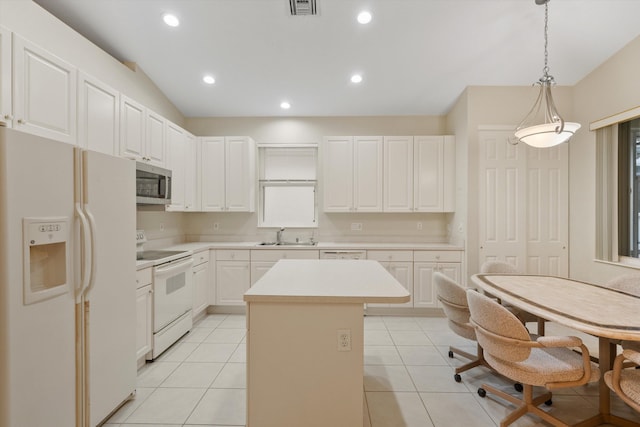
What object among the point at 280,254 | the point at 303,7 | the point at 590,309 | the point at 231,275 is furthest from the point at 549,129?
the point at 231,275

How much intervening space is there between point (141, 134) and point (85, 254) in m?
1.79

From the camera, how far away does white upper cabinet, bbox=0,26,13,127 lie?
1696 mm

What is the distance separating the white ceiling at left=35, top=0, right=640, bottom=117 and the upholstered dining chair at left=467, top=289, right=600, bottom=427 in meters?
2.56

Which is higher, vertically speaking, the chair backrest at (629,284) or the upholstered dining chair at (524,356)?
the chair backrest at (629,284)

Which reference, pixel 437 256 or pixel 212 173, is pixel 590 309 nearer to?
pixel 437 256

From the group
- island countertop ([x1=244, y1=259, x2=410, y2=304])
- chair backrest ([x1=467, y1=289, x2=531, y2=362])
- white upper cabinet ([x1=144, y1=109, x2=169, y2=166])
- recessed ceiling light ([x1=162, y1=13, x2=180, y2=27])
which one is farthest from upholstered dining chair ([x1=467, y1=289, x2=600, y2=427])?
recessed ceiling light ([x1=162, y1=13, x2=180, y2=27])

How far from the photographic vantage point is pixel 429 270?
3791mm

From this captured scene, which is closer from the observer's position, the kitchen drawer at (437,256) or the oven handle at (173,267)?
the oven handle at (173,267)

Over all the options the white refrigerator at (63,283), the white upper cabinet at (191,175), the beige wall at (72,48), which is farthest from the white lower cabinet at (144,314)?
the beige wall at (72,48)

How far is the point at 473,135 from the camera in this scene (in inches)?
142

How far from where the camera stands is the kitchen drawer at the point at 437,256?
148 inches

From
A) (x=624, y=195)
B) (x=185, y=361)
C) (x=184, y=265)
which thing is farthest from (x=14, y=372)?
(x=624, y=195)

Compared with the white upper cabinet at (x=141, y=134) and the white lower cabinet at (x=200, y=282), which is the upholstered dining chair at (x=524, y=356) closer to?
the white lower cabinet at (x=200, y=282)

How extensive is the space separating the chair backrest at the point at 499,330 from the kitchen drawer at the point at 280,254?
2.30 meters
